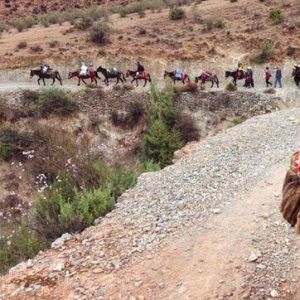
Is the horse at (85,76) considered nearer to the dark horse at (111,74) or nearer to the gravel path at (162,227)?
the dark horse at (111,74)

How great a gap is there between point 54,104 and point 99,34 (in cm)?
898

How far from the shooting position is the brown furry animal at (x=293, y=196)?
26.5ft

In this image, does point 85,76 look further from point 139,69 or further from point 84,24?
point 84,24

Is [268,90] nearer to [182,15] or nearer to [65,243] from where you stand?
[182,15]

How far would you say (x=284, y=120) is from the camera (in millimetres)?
19359

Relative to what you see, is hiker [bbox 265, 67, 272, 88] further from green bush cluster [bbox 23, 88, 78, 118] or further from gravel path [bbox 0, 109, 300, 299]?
gravel path [bbox 0, 109, 300, 299]

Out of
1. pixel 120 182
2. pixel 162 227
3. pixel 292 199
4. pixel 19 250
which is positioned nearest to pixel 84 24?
pixel 120 182

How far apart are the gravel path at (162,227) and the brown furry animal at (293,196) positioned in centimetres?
219

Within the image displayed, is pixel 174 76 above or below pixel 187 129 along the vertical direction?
above

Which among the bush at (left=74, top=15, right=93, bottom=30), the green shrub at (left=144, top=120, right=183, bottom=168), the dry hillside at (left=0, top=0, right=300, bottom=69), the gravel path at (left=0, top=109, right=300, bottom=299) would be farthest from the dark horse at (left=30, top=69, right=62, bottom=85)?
the gravel path at (left=0, top=109, right=300, bottom=299)

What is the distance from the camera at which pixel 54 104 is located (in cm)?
2961

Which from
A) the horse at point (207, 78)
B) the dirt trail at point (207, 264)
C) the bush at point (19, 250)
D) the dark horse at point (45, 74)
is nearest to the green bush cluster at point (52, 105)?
the dark horse at point (45, 74)

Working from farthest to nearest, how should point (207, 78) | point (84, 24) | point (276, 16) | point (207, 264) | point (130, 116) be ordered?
point (84, 24) → point (276, 16) → point (207, 78) → point (130, 116) → point (207, 264)

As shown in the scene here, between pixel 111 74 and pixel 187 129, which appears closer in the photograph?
pixel 187 129
